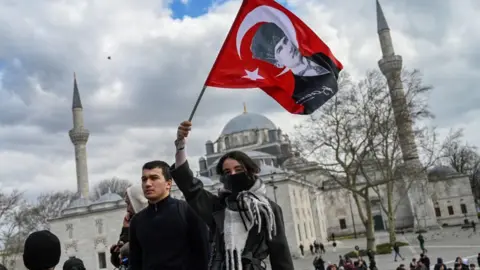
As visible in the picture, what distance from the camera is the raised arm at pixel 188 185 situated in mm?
3010

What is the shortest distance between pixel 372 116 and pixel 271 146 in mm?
28087

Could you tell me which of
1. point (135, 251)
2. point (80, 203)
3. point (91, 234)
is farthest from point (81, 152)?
point (135, 251)

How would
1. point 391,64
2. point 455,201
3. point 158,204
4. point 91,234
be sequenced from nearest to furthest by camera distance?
point 158,204
point 91,234
point 391,64
point 455,201

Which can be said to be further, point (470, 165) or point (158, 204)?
point (470, 165)

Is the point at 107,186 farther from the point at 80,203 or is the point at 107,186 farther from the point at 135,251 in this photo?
the point at 135,251

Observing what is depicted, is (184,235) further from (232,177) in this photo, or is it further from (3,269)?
(3,269)

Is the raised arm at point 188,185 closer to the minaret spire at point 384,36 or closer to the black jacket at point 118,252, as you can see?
the black jacket at point 118,252

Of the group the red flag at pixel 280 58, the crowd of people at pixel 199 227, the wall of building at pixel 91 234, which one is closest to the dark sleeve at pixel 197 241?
the crowd of people at pixel 199 227

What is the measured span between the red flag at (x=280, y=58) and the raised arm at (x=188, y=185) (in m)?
1.22

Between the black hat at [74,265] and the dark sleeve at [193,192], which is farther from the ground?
the dark sleeve at [193,192]

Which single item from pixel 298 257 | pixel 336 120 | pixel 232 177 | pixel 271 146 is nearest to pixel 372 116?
pixel 336 120

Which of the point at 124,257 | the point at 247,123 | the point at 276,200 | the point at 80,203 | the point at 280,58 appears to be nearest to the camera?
the point at 124,257

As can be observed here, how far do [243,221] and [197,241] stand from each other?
34 centimetres

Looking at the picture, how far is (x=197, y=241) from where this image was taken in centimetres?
301
